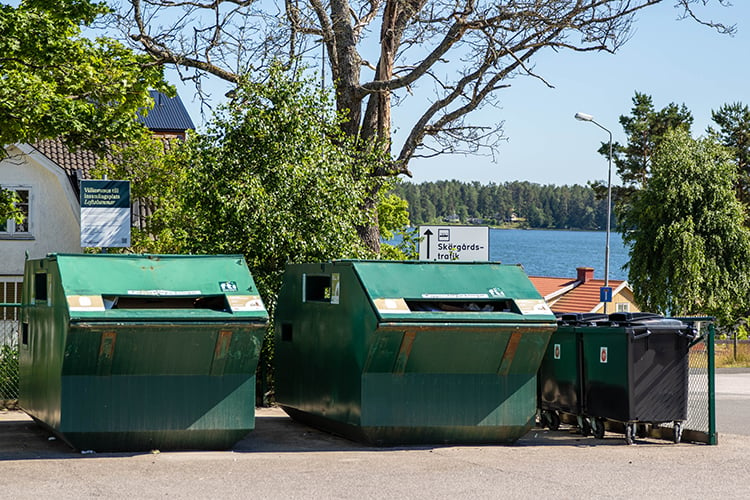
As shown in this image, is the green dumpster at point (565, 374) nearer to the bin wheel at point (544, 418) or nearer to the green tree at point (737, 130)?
the bin wheel at point (544, 418)

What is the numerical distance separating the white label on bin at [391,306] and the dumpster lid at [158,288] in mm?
936

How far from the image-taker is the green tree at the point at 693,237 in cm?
3688

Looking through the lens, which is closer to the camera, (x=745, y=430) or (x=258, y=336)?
(x=258, y=336)

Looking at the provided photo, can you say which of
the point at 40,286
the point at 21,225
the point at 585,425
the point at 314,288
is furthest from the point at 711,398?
the point at 21,225

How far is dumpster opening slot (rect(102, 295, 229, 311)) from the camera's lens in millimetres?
8477

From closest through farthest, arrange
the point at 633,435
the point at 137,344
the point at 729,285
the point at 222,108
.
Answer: the point at 137,344 → the point at 633,435 → the point at 222,108 → the point at 729,285

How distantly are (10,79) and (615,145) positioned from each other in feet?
170

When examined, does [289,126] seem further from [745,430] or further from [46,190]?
[46,190]

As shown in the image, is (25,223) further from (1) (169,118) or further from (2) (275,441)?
(1) (169,118)

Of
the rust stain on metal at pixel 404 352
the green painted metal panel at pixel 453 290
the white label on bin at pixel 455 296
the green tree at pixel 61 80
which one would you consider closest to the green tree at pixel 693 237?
the green tree at pixel 61 80

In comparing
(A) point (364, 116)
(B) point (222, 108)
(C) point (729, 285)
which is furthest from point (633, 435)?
(C) point (729, 285)

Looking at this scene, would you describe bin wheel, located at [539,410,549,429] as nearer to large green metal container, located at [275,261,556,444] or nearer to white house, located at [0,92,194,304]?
large green metal container, located at [275,261,556,444]

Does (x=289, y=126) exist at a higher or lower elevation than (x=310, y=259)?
higher

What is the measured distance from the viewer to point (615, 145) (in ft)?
204
